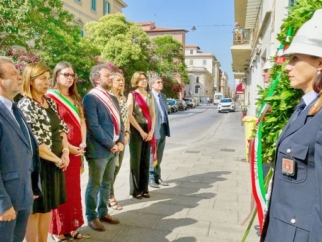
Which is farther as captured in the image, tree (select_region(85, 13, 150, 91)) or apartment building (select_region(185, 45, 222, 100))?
apartment building (select_region(185, 45, 222, 100))

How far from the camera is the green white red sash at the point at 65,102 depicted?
132 inches

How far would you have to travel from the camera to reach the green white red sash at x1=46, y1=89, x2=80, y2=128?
11.0 ft

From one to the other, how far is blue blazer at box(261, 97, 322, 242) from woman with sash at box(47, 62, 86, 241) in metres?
2.35

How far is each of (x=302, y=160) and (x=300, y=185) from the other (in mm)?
137

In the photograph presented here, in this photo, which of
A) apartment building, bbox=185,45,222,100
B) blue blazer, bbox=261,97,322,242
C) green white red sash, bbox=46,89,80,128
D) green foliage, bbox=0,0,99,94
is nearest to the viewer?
blue blazer, bbox=261,97,322,242

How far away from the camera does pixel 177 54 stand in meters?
41.9

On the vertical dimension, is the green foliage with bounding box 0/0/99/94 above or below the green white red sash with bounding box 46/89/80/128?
above

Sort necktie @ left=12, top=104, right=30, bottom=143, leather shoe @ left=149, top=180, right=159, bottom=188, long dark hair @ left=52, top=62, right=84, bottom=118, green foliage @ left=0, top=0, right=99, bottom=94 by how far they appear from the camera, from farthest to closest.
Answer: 1. green foliage @ left=0, top=0, right=99, bottom=94
2. leather shoe @ left=149, top=180, right=159, bottom=188
3. long dark hair @ left=52, top=62, right=84, bottom=118
4. necktie @ left=12, top=104, right=30, bottom=143

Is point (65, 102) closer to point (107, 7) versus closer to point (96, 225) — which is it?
point (96, 225)

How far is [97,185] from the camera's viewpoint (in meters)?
3.73

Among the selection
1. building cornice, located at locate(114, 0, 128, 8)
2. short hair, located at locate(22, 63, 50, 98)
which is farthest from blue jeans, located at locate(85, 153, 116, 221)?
building cornice, located at locate(114, 0, 128, 8)

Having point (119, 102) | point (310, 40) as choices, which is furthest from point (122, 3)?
point (310, 40)

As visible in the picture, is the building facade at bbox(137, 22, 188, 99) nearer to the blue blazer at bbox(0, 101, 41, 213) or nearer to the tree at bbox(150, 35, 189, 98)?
the tree at bbox(150, 35, 189, 98)

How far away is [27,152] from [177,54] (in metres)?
40.7
